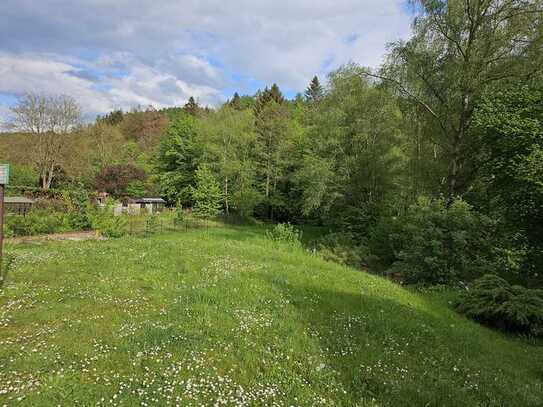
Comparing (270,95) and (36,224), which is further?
(270,95)

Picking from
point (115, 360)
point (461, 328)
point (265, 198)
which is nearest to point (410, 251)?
point (461, 328)

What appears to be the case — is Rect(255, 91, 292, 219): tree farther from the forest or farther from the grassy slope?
the grassy slope

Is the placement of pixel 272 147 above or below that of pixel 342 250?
above

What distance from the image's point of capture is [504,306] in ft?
27.4

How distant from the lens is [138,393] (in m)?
4.03

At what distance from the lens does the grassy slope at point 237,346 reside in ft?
13.9

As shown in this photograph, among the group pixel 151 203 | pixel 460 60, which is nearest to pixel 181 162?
pixel 151 203

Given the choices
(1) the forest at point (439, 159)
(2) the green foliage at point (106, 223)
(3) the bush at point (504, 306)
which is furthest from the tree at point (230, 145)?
(3) the bush at point (504, 306)

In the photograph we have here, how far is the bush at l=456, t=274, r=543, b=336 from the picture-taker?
791cm

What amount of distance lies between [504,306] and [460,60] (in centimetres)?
1274

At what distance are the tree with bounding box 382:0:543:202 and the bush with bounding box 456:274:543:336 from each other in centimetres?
780

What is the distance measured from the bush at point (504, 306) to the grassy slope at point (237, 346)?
0.66m

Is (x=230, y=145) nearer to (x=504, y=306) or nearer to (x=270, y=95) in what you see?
(x=270, y=95)

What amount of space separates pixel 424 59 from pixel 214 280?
15.6m
